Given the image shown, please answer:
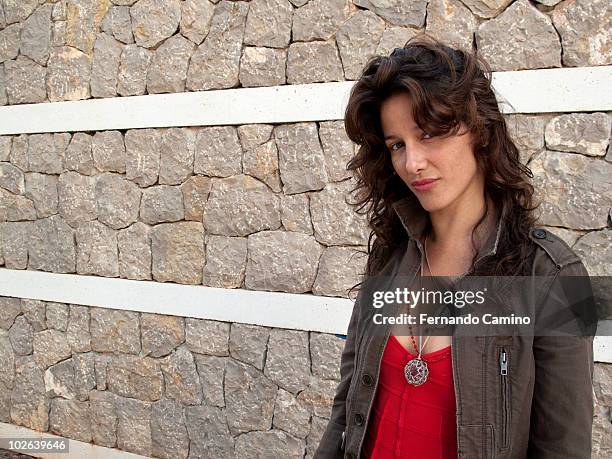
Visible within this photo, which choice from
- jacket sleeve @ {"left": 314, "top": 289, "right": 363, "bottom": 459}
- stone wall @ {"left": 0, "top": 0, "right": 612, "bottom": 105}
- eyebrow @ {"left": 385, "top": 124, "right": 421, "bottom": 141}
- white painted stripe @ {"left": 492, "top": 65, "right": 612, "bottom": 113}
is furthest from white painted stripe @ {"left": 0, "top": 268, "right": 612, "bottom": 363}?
eyebrow @ {"left": 385, "top": 124, "right": 421, "bottom": 141}

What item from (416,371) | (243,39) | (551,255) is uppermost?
(243,39)

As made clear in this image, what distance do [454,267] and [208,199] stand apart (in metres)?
2.69

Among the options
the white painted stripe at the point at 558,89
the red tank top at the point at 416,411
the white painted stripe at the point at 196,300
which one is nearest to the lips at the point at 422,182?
the red tank top at the point at 416,411

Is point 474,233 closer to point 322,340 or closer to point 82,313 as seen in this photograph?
point 322,340

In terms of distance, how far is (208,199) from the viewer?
160 inches

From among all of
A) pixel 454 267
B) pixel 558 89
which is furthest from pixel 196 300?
pixel 454 267

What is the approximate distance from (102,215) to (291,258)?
1.49m

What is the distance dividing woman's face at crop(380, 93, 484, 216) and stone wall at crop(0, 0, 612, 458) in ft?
5.71

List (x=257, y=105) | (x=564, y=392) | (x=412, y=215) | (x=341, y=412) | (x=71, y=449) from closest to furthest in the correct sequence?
(x=564, y=392)
(x=412, y=215)
(x=341, y=412)
(x=257, y=105)
(x=71, y=449)

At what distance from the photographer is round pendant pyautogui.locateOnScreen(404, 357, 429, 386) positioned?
1.46m

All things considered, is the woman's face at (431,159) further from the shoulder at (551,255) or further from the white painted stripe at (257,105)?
the white painted stripe at (257,105)

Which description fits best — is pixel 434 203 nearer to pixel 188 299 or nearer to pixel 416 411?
pixel 416 411

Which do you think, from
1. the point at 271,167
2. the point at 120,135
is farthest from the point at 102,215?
the point at 271,167

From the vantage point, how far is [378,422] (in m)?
1.58
